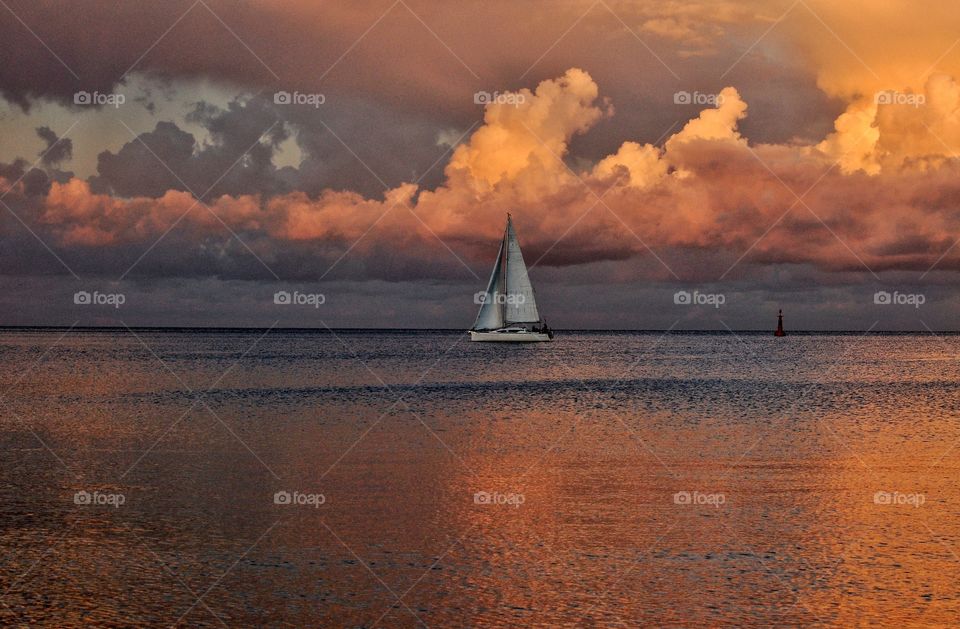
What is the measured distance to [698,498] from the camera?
83.1ft

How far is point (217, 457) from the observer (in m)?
33.1

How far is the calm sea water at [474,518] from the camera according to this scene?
53.1ft

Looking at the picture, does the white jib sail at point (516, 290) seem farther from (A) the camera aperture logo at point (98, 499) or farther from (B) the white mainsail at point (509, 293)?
(A) the camera aperture logo at point (98, 499)

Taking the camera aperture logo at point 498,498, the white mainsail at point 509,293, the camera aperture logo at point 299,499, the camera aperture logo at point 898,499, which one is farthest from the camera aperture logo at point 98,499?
the white mainsail at point 509,293

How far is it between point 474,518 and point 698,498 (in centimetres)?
638

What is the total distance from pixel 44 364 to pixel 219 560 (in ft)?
319

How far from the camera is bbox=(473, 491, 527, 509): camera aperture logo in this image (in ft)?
81.1

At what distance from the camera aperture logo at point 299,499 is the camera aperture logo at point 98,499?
3.92 m

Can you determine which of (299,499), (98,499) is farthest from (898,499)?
(98,499)

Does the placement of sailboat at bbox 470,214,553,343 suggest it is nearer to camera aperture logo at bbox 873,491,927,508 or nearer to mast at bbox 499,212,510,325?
mast at bbox 499,212,510,325

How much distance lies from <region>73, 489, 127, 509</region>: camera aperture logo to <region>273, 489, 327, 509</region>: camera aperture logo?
3.92 m

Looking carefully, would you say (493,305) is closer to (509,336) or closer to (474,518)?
(509,336)

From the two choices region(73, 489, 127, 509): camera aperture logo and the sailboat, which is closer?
region(73, 489, 127, 509): camera aperture logo

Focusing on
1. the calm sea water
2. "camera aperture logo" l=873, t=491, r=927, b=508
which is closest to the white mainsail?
the calm sea water
